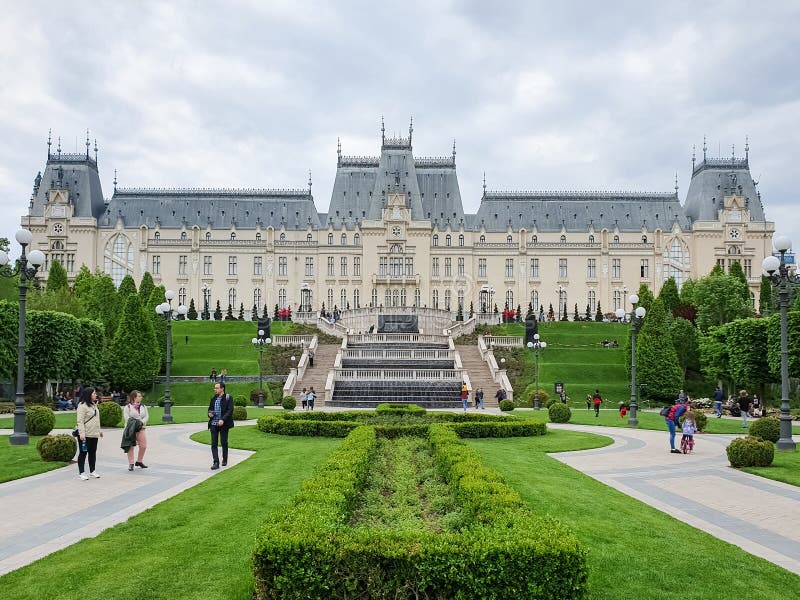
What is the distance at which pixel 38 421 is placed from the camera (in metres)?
23.5

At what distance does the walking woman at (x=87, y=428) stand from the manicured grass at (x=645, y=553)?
9533mm

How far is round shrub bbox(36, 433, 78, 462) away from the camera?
59.4 ft

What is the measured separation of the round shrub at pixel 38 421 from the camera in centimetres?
2355

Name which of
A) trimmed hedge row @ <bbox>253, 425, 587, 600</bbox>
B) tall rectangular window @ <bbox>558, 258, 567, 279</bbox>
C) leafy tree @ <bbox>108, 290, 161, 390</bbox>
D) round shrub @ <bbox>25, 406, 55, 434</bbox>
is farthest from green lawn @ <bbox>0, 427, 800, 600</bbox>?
tall rectangular window @ <bbox>558, 258, 567, 279</bbox>

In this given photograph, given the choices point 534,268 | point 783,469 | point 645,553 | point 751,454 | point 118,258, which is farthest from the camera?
point 534,268

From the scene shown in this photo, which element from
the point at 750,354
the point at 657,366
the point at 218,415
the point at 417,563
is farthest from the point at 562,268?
the point at 417,563

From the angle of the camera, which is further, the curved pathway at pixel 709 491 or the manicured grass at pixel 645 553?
the curved pathway at pixel 709 491

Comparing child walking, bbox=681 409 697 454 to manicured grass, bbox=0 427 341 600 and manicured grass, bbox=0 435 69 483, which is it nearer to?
manicured grass, bbox=0 427 341 600

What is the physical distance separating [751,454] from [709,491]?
3.94 meters

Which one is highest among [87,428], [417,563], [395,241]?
[395,241]

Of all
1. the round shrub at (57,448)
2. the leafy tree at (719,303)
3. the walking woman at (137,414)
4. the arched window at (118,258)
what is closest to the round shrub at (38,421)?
the round shrub at (57,448)

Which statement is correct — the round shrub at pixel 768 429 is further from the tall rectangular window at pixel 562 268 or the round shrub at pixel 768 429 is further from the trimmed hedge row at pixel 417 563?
the tall rectangular window at pixel 562 268

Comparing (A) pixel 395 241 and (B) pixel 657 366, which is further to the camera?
(A) pixel 395 241

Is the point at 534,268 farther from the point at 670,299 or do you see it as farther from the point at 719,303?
the point at 719,303
